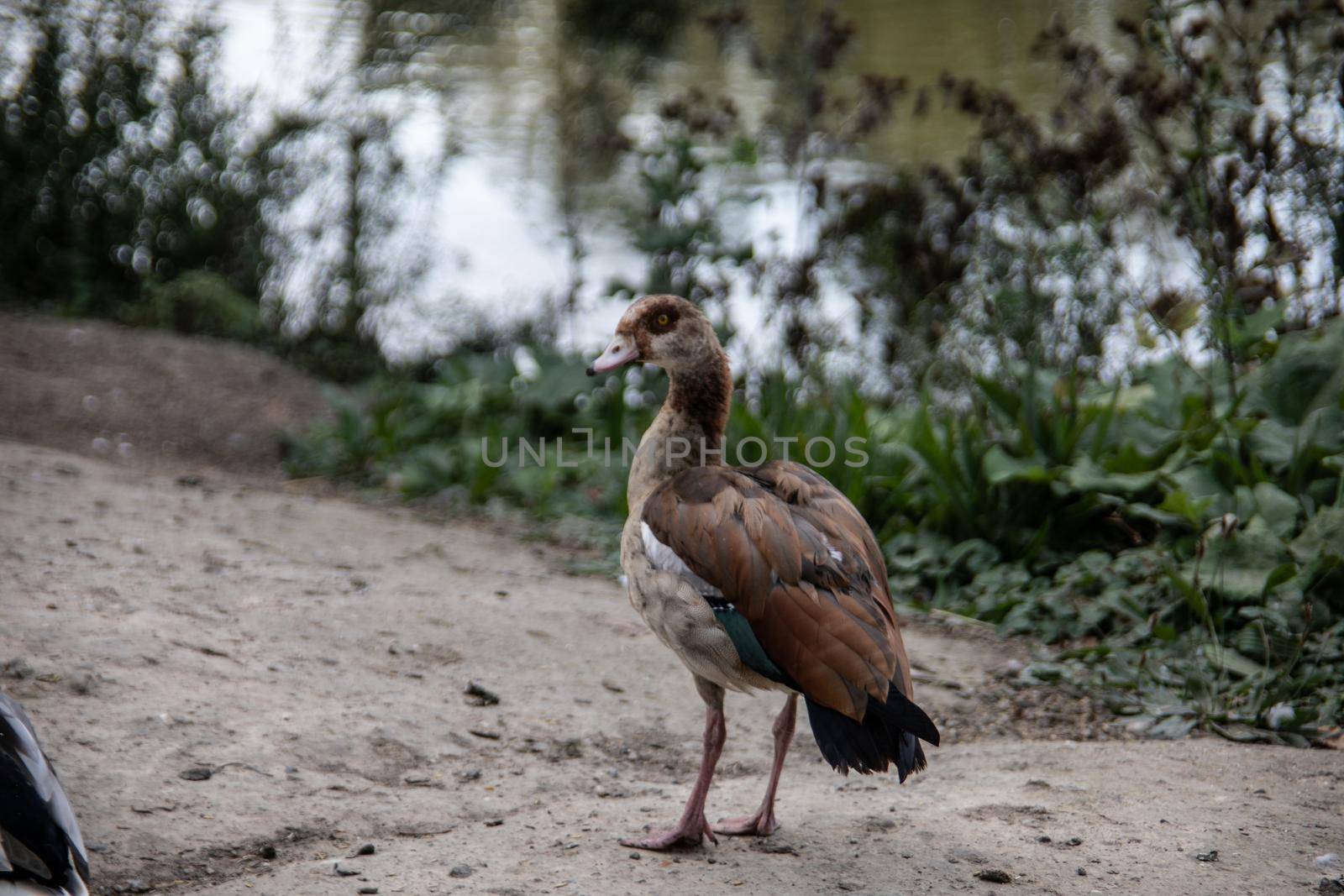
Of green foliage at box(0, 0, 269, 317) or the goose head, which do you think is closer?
the goose head

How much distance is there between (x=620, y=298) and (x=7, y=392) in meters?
3.71

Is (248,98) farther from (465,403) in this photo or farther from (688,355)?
(688,355)

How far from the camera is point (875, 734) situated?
9.51ft

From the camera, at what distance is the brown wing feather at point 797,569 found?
9.71ft

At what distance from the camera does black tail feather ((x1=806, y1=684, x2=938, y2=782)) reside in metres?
2.85

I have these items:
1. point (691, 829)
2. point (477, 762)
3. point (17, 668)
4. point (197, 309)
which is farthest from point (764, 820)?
point (197, 309)

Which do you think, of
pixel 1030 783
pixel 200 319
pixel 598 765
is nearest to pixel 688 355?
pixel 598 765

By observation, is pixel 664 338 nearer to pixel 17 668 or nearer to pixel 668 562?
pixel 668 562

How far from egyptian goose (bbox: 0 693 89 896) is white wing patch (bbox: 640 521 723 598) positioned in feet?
4.91

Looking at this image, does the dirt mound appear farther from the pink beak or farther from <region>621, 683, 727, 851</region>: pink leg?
<region>621, 683, 727, 851</region>: pink leg

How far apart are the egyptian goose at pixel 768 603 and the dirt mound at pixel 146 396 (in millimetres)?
4512

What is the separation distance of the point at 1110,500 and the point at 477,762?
2827 millimetres

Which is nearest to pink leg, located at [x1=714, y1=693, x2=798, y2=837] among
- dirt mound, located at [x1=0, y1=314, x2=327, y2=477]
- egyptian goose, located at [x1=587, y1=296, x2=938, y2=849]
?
egyptian goose, located at [x1=587, y1=296, x2=938, y2=849]

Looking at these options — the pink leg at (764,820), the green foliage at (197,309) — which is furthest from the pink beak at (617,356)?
the green foliage at (197,309)
